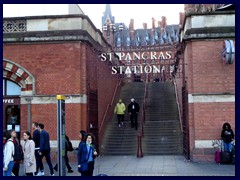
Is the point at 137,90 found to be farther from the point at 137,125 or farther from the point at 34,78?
the point at 34,78

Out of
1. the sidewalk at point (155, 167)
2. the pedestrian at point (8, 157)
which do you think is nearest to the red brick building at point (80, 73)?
the sidewalk at point (155, 167)

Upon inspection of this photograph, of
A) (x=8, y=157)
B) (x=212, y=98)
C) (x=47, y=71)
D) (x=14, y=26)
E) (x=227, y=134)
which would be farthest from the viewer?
(x=14, y=26)

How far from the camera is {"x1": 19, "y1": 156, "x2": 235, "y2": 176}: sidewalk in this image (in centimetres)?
1304

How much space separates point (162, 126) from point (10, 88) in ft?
27.3

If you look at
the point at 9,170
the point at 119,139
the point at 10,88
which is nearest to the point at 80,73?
the point at 10,88

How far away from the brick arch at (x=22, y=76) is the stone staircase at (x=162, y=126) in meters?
5.97

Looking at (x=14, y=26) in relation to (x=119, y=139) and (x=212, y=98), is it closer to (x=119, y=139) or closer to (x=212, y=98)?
(x=119, y=139)

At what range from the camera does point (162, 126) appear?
21578mm

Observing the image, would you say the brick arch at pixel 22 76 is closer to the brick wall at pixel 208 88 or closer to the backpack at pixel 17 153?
the backpack at pixel 17 153

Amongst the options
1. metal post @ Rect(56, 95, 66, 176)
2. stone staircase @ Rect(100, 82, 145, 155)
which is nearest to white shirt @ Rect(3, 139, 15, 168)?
metal post @ Rect(56, 95, 66, 176)

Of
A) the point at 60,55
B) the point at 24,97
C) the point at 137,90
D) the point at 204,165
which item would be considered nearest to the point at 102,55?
the point at 60,55

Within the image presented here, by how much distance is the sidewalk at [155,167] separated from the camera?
13.0m

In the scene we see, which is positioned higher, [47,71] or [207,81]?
[47,71]

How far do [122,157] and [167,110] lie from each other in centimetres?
736
